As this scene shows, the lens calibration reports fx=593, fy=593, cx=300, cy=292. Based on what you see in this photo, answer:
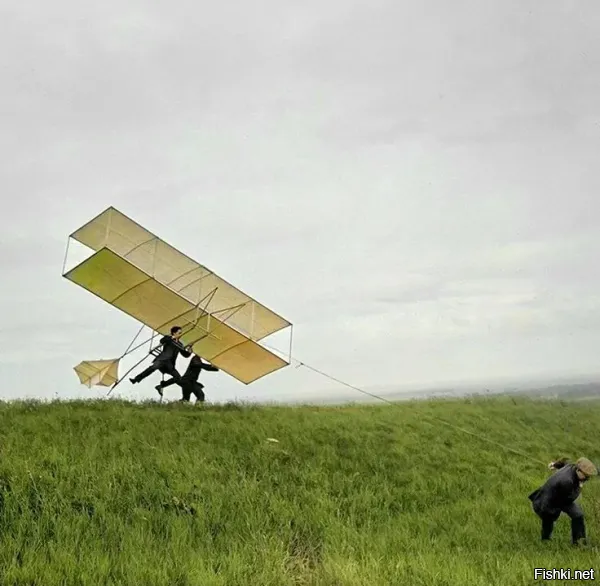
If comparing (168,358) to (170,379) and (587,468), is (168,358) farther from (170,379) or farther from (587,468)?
(587,468)

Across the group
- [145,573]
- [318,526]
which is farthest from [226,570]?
[318,526]

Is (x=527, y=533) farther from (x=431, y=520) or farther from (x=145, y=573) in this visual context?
(x=145, y=573)

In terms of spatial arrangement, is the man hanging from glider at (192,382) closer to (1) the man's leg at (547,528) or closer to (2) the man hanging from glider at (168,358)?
(2) the man hanging from glider at (168,358)

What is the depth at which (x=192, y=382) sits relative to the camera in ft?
55.1

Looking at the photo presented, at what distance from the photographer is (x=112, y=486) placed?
9.81 meters

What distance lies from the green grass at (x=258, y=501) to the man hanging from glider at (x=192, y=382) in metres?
0.91

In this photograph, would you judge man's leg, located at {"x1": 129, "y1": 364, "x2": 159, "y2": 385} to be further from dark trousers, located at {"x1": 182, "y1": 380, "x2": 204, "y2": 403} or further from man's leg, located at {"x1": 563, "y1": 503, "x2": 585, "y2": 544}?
man's leg, located at {"x1": 563, "y1": 503, "x2": 585, "y2": 544}

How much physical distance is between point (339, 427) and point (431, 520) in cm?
527

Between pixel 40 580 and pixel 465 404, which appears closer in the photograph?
pixel 40 580

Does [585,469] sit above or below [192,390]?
below

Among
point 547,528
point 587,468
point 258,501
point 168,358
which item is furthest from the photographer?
point 168,358

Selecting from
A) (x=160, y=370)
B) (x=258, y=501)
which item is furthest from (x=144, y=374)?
(x=258, y=501)

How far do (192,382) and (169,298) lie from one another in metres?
2.46

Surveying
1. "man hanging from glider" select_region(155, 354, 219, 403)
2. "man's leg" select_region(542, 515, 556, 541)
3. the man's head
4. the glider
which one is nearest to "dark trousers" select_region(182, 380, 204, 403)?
"man hanging from glider" select_region(155, 354, 219, 403)
